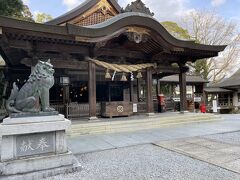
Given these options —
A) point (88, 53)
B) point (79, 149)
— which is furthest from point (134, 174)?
point (88, 53)

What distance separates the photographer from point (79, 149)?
18.8ft

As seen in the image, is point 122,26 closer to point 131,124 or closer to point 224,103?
point 131,124

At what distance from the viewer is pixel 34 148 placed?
4.12 meters

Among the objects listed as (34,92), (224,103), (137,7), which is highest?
(137,7)

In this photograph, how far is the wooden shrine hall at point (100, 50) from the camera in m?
Result: 7.29

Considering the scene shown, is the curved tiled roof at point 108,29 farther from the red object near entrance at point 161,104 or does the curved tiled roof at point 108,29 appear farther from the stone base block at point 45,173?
the stone base block at point 45,173

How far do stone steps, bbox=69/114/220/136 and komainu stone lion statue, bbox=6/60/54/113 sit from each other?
10.5 feet

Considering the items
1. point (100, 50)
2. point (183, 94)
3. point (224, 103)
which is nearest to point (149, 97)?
point (183, 94)

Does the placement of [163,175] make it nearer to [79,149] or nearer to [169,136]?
[79,149]

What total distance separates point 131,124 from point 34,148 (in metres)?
4.87

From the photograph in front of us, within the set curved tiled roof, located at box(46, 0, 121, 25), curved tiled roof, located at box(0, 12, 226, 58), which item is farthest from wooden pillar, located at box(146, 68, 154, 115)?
curved tiled roof, located at box(46, 0, 121, 25)

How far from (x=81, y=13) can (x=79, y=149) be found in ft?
28.3

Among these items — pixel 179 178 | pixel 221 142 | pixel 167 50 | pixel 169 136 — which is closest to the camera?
pixel 179 178

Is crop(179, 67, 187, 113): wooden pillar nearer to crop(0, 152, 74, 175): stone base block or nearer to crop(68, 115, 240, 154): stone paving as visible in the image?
crop(68, 115, 240, 154): stone paving
